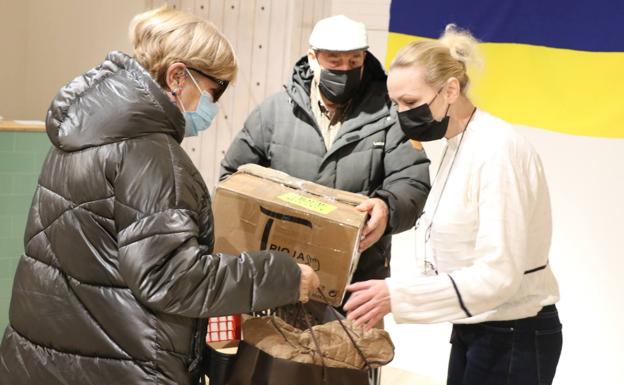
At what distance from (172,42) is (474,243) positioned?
2.89 ft

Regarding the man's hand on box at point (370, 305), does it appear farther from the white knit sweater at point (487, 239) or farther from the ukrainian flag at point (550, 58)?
the ukrainian flag at point (550, 58)

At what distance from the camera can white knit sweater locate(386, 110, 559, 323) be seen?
157cm

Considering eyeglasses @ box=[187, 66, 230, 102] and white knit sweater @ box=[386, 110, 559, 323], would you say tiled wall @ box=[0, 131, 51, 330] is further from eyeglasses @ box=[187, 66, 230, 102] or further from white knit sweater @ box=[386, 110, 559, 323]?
white knit sweater @ box=[386, 110, 559, 323]

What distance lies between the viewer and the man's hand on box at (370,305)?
1.68m

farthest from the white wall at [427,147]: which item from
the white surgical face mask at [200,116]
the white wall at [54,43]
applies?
the white surgical face mask at [200,116]

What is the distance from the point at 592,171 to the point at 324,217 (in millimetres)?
1887

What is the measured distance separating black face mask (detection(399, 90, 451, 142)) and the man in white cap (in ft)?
1.11

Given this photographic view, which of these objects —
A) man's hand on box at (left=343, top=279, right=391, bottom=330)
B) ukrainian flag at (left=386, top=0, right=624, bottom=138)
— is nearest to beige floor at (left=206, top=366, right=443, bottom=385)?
ukrainian flag at (left=386, top=0, right=624, bottom=138)

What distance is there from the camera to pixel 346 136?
88.4 inches

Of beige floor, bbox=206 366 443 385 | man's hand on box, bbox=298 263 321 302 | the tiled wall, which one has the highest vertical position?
man's hand on box, bbox=298 263 321 302

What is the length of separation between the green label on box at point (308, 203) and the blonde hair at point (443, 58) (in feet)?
1.40

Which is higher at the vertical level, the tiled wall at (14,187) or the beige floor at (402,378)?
the tiled wall at (14,187)

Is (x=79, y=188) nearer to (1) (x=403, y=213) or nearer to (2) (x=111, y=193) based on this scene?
(2) (x=111, y=193)

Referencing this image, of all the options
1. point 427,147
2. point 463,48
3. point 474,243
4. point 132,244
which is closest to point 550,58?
point 427,147
